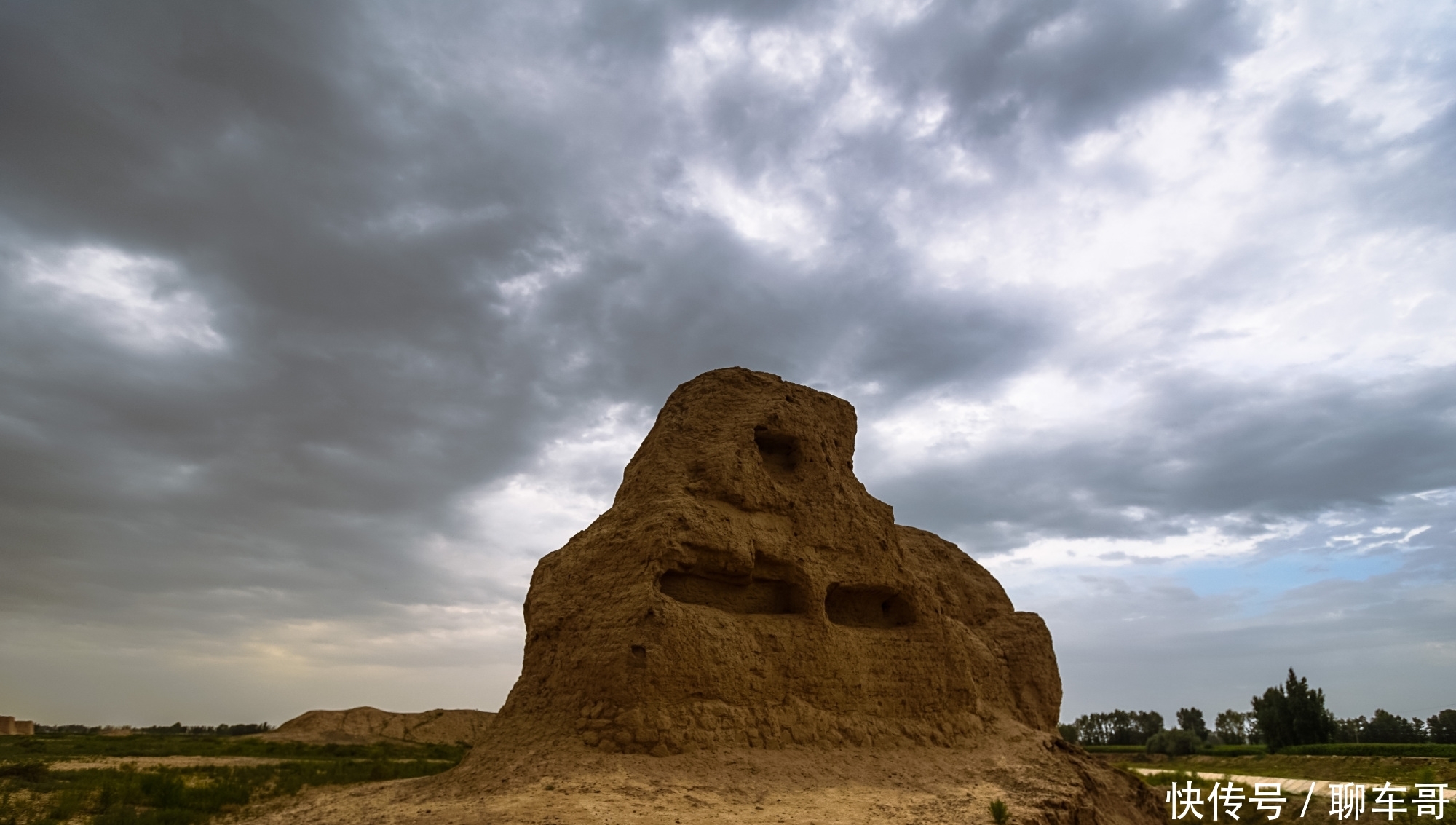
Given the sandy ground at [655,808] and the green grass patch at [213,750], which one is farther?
the green grass patch at [213,750]

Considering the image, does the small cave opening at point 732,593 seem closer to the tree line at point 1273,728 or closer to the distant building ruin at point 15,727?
the tree line at point 1273,728

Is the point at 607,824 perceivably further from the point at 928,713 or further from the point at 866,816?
the point at 928,713

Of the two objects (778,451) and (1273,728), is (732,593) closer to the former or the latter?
(778,451)

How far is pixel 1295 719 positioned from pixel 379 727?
4832cm

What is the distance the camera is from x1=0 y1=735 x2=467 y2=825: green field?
10.1 metres

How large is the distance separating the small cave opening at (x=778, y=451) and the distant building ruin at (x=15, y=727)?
3618cm

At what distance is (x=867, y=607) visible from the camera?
42.8 ft

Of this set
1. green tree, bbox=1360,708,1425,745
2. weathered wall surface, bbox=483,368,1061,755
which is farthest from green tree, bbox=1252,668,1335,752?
weathered wall surface, bbox=483,368,1061,755

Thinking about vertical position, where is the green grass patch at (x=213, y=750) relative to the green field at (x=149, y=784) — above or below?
below

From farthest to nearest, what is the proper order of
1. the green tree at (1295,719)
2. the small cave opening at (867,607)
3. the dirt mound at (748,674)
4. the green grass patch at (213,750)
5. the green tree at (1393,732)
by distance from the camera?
Answer: the green tree at (1393,732) < the green tree at (1295,719) < the green grass patch at (213,750) < the small cave opening at (867,607) < the dirt mound at (748,674)

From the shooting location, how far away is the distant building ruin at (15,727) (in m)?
31.6

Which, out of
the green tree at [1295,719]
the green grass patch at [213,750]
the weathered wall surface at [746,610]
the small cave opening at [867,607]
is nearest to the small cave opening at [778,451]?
the weathered wall surface at [746,610]

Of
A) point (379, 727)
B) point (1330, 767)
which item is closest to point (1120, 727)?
point (1330, 767)

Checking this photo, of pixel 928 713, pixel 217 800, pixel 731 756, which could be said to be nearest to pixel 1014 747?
pixel 928 713
